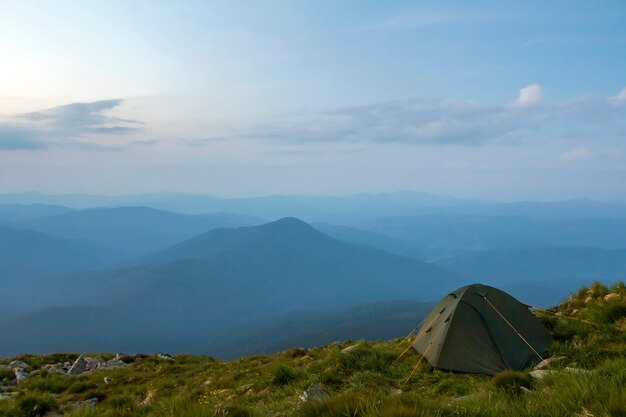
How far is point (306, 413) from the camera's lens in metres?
5.95

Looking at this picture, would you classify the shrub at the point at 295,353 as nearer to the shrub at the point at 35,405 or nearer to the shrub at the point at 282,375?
the shrub at the point at 282,375

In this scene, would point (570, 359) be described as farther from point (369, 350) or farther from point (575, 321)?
point (369, 350)

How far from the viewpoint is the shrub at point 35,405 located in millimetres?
10019

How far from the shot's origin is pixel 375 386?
1067cm

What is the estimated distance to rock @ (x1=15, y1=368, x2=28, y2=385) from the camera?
18.6 meters

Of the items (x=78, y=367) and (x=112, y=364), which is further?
(x=112, y=364)

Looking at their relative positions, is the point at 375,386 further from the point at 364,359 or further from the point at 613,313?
the point at 613,313

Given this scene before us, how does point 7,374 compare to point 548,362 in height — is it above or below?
below

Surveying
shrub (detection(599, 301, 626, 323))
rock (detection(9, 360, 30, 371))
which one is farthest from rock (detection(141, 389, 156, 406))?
shrub (detection(599, 301, 626, 323))

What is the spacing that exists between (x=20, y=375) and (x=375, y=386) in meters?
19.0

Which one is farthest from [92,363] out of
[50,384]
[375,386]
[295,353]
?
[375,386]

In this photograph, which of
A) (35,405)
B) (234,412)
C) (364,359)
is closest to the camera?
(234,412)

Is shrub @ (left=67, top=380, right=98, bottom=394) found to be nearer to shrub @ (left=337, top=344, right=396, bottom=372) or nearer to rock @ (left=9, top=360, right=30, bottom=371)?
rock @ (left=9, top=360, right=30, bottom=371)

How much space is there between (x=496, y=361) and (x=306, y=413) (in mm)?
8770
